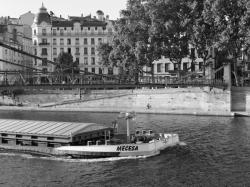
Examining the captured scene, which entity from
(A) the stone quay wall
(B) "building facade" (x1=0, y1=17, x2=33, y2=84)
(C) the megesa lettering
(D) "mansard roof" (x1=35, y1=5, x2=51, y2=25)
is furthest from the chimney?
(C) the megesa lettering

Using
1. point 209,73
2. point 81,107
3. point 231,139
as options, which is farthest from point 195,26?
point 231,139

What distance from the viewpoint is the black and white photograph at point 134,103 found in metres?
36.2

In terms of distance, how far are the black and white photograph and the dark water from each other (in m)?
0.07

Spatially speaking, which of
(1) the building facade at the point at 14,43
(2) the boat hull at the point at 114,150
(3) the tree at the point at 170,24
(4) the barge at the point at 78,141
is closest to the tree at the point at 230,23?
(3) the tree at the point at 170,24

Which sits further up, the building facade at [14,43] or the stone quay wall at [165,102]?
the building facade at [14,43]

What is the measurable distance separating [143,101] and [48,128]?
38.0 meters

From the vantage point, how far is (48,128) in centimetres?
4459

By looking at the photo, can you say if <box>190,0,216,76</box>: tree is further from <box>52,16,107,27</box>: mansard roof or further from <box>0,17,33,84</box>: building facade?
<box>0,17,33,84</box>: building facade

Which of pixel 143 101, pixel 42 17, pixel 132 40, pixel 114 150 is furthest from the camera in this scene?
pixel 42 17

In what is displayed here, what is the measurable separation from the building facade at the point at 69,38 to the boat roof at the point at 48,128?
262ft

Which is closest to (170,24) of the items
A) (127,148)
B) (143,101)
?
(143,101)

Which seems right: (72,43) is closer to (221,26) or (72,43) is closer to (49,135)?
(221,26)

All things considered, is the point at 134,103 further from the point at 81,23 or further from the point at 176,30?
the point at 81,23

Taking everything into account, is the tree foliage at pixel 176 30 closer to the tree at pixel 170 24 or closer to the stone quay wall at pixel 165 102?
the tree at pixel 170 24
